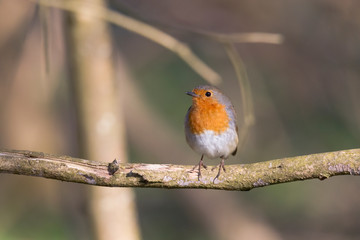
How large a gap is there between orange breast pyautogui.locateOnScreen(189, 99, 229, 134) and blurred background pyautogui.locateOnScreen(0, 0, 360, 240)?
301 cm

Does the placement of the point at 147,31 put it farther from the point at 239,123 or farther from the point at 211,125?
the point at 239,123

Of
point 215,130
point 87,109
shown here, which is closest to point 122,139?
point 87,109

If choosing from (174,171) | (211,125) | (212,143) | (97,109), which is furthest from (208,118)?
(174,171)

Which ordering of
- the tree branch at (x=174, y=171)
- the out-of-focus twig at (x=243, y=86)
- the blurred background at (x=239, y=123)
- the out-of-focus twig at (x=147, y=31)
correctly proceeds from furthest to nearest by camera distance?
the blurred background at (x=239, y=123) → the out-of-focus twig at (x=243, y=86) → the out-of-focus twig at (x=147, y=31) → the tree branch at (x=174, y=171)

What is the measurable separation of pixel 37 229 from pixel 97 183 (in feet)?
16.1

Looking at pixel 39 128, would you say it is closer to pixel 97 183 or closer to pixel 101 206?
pixel 101 206

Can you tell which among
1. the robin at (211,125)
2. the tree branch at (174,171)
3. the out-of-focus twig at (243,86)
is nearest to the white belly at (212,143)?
the robin at (211,125)

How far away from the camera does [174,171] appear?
2.73 meters

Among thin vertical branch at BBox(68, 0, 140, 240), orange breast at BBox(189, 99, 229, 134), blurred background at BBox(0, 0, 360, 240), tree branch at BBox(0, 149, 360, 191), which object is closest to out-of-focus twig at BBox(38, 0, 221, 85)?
thin vertical branch at BBox(68, 0, 140, 240)

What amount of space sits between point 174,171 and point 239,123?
535 centimetres

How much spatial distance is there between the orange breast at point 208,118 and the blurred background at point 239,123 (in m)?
3.01

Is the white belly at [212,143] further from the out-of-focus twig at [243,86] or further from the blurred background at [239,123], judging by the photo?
the blurred background at [239,123]

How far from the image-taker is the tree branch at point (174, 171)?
8.12 feet

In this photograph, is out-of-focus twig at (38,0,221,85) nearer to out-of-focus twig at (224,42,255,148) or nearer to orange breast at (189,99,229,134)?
out-of-focus twig at (224,42,255,148)
